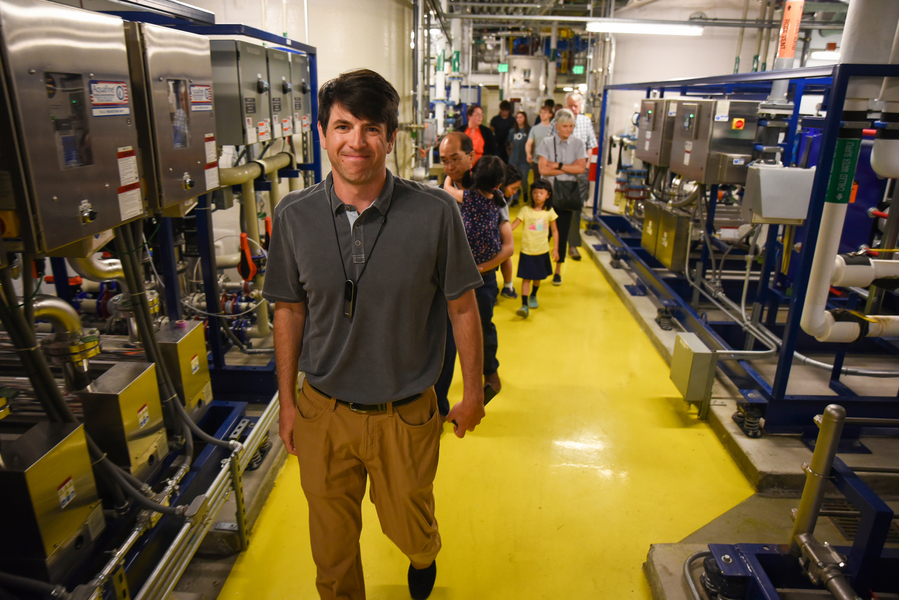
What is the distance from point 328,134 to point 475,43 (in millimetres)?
18565

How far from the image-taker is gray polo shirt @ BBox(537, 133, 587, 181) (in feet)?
18.6

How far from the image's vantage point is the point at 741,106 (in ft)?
13.8

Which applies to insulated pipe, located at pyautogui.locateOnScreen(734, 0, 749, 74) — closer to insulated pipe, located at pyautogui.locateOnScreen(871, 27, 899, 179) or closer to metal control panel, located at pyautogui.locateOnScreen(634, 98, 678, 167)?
metal control panel, located at pyautogui.locateOnScreen(634, 98, 678, 167)

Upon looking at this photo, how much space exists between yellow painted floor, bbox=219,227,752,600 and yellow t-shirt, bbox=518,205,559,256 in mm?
1048

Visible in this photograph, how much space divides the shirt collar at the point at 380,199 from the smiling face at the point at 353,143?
0.07m

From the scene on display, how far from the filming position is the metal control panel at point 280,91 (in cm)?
359

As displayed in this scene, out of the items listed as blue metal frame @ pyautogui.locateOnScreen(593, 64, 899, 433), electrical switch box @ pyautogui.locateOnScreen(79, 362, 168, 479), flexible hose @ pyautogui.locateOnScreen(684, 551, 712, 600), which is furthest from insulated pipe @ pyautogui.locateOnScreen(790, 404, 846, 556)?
electrical switch box @ pyautogui.locateOnScreen(79, 362, 168, 479)

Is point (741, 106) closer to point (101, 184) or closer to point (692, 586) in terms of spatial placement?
point (692, 586)

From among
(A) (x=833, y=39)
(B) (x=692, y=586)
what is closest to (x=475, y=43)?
(A) (x=833, y=39)

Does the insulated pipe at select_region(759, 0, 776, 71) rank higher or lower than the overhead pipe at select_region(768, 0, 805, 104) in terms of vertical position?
higher

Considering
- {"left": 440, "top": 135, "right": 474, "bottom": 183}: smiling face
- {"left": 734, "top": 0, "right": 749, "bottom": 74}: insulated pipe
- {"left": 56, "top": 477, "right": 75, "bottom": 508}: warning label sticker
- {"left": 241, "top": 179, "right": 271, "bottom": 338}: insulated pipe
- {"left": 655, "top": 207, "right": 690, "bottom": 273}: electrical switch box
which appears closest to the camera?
{"left": 56, "top": 477, "right": 75, "bottom": 508}: warning label sticker

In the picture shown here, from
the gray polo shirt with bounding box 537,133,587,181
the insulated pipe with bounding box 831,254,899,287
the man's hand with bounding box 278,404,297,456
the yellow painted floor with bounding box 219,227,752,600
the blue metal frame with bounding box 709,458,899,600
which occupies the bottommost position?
the yellow painted floor with bounding box 219,227,752,600

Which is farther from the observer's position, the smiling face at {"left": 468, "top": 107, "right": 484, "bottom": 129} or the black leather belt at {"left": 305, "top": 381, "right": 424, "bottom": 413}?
the smiling face at {"left": 468, "top": 107, "right": 484, "bottom": 129}

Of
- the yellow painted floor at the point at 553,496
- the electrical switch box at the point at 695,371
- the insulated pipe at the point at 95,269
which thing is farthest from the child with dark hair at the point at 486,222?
the insulated pipe at the point at 95,269
